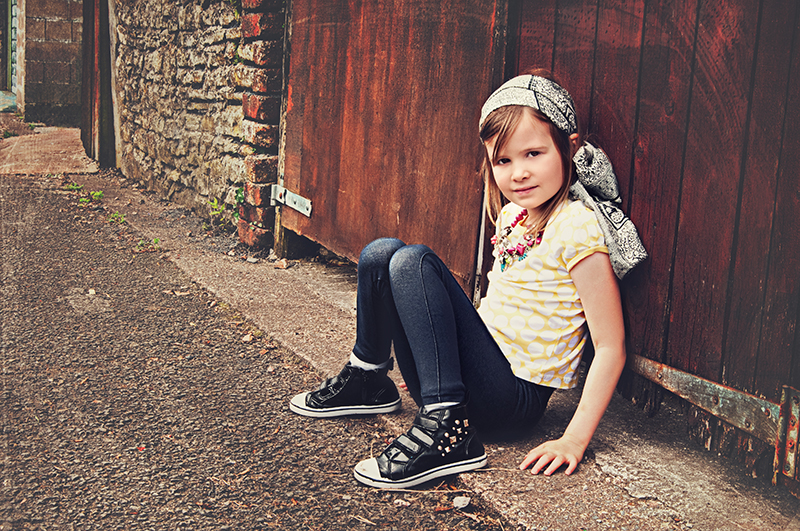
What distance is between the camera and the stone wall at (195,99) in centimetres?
437

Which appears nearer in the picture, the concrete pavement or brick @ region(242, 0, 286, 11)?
the concrete pavement

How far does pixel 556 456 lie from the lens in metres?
1.86

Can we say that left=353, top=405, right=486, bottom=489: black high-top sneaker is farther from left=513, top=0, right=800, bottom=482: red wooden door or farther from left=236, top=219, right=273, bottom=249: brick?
left=236, top=219, right=273, bottom=249: brick

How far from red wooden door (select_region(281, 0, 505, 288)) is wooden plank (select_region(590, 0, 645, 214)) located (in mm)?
483

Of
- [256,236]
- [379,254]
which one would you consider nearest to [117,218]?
[256,236]

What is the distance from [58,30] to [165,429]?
10.2 metres

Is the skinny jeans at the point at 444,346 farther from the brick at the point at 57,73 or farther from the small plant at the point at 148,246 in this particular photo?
the brick at the point at 57,73

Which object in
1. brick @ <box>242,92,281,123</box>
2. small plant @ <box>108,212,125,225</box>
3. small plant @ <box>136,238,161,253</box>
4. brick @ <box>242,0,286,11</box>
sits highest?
brick @ <box>242,0,286,11</box>

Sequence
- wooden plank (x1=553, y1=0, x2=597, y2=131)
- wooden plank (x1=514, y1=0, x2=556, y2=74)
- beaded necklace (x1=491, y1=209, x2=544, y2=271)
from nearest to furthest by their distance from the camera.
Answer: beaded necklace (x1=491, y1=209, x2=544, y2=271)
wooden plank (x1=553, y1=0, x2=597, y2=131)
wooden plank (x1=514, y1=0, x2=556, y2=74)

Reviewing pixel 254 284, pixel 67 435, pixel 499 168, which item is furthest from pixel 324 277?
pixel 499 168

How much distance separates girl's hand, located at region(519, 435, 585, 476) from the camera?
72.7 inches

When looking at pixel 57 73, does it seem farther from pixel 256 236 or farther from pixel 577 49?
pixel 577 49

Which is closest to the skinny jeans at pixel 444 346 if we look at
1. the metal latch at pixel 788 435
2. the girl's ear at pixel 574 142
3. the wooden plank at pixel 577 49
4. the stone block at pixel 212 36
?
the girl's ear at pixel 574 142

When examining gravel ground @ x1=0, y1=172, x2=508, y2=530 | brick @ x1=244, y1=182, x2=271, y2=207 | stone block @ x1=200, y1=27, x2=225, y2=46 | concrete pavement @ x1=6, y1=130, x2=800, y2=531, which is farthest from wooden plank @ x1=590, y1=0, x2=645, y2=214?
stone block @ x1=200, y1=27, x2=225, y2=46
